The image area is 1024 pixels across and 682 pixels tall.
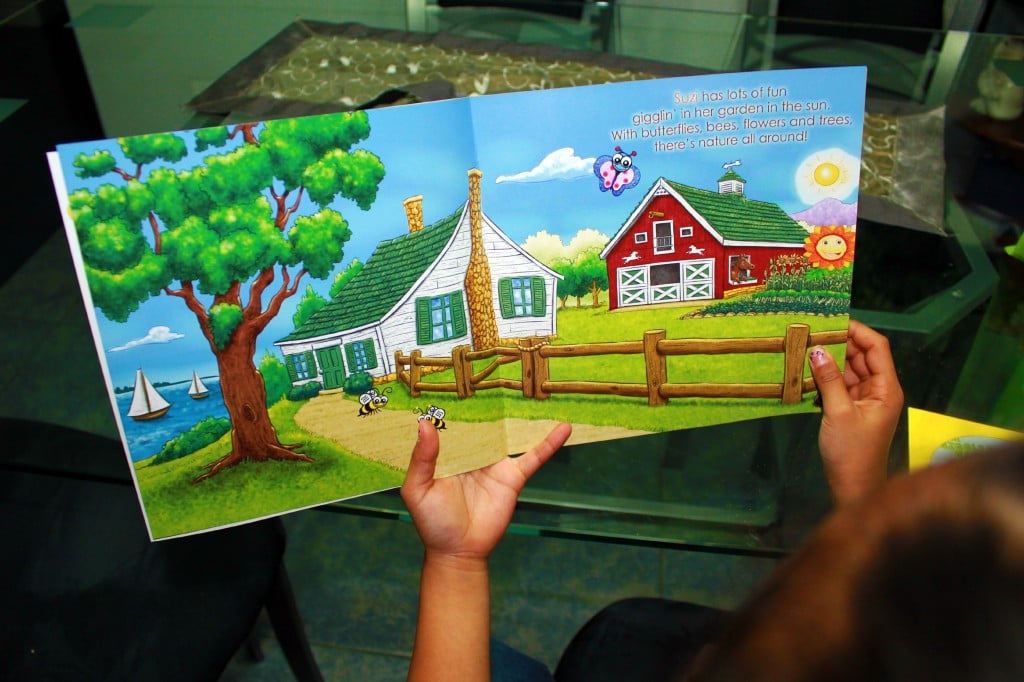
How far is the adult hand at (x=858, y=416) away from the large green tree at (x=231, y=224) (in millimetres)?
498

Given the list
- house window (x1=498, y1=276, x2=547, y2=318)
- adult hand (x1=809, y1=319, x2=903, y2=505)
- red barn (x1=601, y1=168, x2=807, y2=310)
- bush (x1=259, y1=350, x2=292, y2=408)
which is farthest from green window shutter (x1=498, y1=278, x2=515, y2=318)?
adult hand (x1=809, y1=319, x2=903, y2=505)

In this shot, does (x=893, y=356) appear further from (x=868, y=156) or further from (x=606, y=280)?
(x=606, y=280)

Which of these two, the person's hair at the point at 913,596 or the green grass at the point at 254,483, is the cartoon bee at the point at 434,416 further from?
the person's hair at the point at 913,596

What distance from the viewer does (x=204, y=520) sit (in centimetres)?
71

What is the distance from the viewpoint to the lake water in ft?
2.21

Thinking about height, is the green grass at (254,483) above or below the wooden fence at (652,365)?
below

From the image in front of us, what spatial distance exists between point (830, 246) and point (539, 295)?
297mm

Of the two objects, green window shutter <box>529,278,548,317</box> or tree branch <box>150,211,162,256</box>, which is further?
green window shutter <box>529,278,548,317</box>

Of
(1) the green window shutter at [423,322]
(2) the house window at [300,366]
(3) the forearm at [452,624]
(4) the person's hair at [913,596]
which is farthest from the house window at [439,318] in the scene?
(4) the person's hair at [913,596]

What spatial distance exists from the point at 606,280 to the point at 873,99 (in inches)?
28.8

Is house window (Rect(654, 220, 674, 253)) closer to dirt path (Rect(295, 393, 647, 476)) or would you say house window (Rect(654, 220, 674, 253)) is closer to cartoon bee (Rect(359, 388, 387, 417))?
dirt path (Rect(295, 393, 647, 476))

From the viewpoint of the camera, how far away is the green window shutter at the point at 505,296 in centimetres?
73

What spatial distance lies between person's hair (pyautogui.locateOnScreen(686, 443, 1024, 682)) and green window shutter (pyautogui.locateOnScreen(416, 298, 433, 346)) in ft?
1.49

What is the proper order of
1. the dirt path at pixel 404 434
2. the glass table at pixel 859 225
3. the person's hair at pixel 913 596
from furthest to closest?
the glass table at pixel 859 225
the dirt path at pixel 404 434
the person's hair at pixel 913 596
